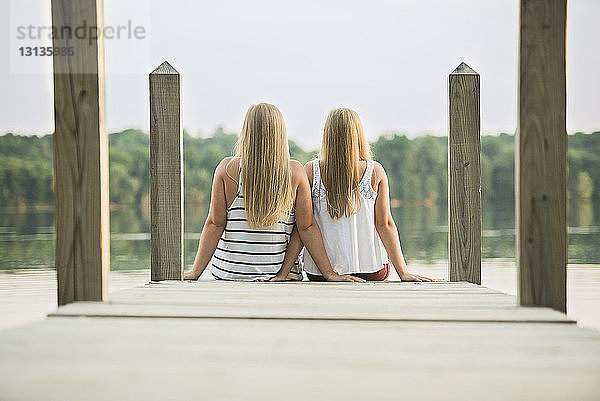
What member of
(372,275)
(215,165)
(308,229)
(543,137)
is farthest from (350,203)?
(215,165)

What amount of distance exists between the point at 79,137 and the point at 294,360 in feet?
3.11

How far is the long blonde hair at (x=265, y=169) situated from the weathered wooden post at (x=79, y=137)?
124 cm

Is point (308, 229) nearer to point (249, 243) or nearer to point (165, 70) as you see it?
point (249, 243)

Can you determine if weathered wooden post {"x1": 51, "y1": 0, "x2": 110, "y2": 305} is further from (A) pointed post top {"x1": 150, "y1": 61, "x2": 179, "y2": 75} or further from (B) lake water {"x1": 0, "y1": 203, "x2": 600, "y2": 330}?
(A) pointed post top {"x1": 150, "y1": 61, "x2": 179, "y2": 75}

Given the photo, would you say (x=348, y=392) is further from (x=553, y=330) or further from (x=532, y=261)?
(x=532, y=261)

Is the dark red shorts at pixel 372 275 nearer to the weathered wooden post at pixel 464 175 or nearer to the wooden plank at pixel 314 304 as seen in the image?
the weathered wooden post at pixel 464 175

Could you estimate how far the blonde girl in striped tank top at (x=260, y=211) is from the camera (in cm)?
334

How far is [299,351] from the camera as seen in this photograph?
65.6 inches

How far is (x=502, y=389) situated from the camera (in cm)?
140

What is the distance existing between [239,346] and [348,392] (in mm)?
397

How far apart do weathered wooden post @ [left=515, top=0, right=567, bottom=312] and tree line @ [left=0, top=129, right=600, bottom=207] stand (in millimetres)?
20859

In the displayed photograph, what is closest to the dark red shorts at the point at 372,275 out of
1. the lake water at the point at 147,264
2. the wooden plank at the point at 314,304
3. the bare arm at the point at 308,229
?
the bare arm at the point at 308,229

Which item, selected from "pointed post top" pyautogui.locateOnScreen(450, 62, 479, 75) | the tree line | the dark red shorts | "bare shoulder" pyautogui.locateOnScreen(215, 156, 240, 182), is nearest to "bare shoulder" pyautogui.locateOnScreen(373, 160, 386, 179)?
the dark red shorts

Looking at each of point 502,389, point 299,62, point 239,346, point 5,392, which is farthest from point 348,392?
point 299,62
